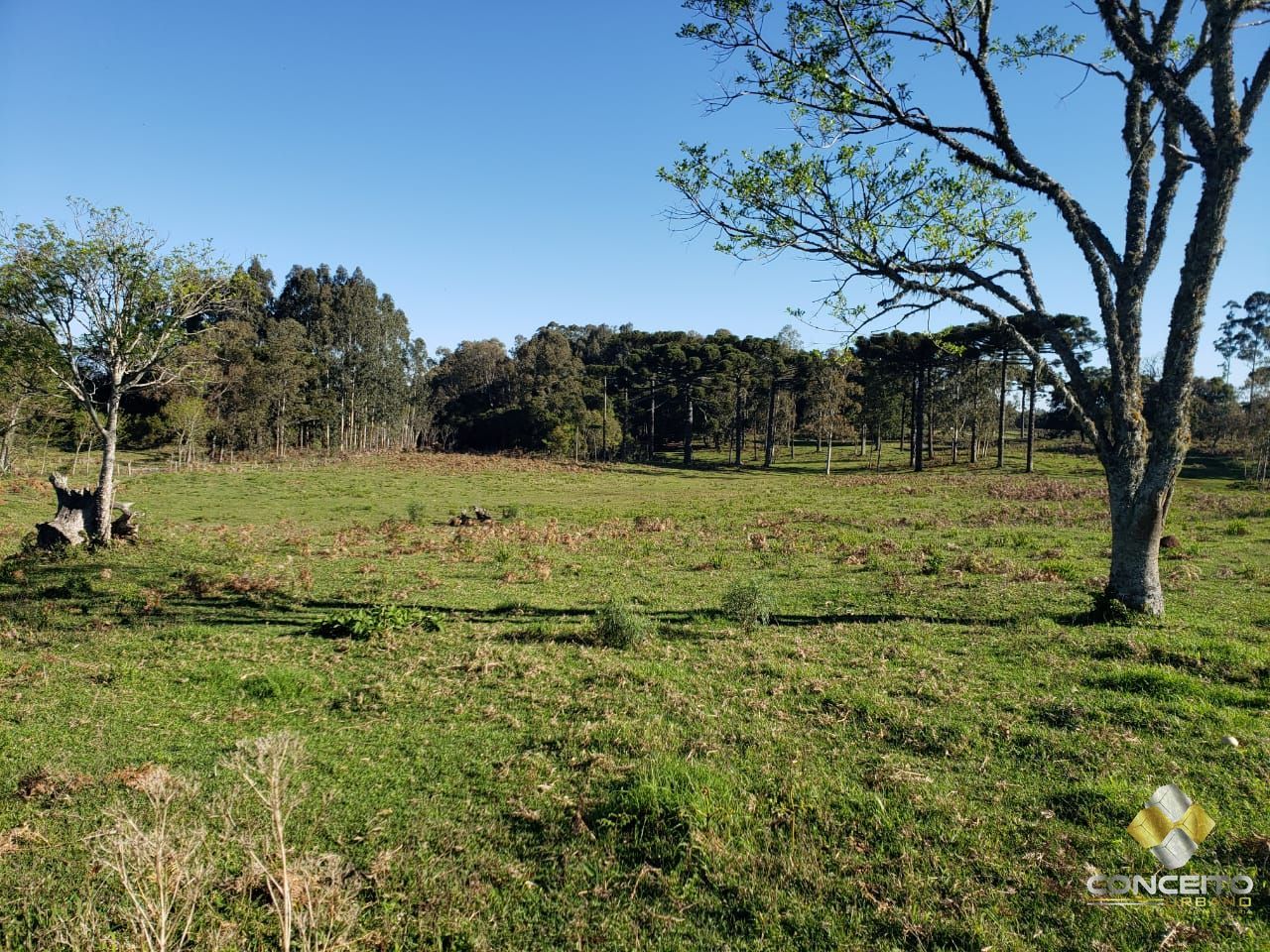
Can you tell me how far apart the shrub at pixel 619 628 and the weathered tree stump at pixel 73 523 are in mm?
14672

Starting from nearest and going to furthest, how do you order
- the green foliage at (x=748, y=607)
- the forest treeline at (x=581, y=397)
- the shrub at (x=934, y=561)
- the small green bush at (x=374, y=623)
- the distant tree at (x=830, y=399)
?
1. the small green bush at (x=374, y=623)
2. the green foliage at (x=748, y=607)
3. the shrub at (x=934, y=561)
4. the forest treeline at (x=581, y=397)
5. the distant tree at (x=830, y=399)

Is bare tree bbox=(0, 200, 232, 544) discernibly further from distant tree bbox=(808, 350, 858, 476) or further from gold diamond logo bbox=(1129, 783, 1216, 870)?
distant tree bbox=(808, 350, 858, 476)

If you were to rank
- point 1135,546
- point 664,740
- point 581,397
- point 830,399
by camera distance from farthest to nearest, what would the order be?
point 581,397
point 830,399
point 1135,546
point 664,740

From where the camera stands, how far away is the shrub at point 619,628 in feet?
33.1

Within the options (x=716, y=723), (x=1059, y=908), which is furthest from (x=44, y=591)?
(x=1059, y=908)

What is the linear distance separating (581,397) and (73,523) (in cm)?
6071

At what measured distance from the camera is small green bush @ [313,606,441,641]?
1041 cm

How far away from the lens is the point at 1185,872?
436 cm

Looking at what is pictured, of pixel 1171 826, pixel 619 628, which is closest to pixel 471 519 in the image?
pixel 619 628

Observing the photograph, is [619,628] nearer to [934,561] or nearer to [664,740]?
[664,740]

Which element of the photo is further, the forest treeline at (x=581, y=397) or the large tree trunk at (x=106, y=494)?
the forest treeline at (x=581, y=397)

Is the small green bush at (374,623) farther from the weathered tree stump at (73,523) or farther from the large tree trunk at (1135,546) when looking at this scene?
the large tree trunk at (1135,546)

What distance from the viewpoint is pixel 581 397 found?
75250mm

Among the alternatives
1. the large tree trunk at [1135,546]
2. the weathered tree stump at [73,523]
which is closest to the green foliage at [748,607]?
the large tree trunk at [1135,546]
